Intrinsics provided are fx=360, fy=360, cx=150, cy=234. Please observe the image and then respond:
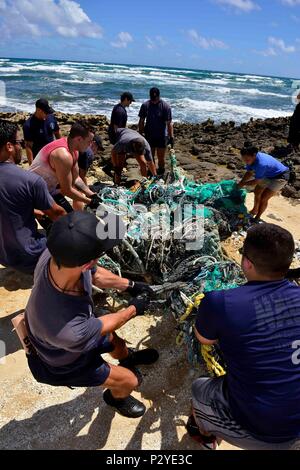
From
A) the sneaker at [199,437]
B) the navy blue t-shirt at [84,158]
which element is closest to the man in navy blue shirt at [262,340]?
the sneaker at [199,437]

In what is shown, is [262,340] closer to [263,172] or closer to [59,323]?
[59,323]

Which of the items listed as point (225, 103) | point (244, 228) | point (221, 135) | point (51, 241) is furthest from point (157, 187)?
point (225, 103)

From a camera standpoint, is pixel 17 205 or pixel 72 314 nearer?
pixel 72 314

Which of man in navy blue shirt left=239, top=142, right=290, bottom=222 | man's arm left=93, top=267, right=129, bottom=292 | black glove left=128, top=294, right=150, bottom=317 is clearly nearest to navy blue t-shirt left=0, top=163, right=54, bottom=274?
man's arm left=93, top=267, right=129, bottom=292

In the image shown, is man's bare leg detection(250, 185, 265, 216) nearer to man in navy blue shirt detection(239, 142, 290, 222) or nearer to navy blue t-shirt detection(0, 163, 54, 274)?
man in navy blue shirt detection(239, 142, 290, 222)

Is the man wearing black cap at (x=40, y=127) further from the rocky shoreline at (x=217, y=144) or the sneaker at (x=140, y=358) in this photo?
the rocky shoreline at (x=217, y=144)

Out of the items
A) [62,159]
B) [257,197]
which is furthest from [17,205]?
[257,197]

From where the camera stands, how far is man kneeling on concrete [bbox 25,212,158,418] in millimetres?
1781

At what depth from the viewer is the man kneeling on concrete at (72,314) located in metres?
1.78

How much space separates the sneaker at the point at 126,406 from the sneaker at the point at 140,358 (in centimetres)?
31

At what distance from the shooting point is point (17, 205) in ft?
9.59

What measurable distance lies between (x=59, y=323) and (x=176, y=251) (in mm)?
1928

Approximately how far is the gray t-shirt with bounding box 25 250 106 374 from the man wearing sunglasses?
0.99m

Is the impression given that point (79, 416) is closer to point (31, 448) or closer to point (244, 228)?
point (31, 448)
